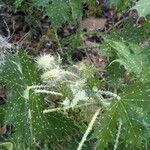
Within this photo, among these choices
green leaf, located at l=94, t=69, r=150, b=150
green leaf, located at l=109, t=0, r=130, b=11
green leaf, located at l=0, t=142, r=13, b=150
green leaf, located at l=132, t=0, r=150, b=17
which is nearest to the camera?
green leaf, located at l=94, t=69, r=150, b=150

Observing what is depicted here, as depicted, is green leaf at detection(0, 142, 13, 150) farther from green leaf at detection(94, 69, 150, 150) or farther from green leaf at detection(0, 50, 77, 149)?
green leaf at detection(94, 69, 150, 150)

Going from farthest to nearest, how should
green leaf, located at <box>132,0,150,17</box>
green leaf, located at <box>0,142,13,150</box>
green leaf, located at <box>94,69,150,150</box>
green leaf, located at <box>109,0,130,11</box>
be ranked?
green leaf, located at <box>109,0,130,11</box>, green leaf, located at <box>0,142,13,150</box>, green leaf, located at <box>132,0,150,17</box>, green leaf, located at <box>94,69,150,150</box>

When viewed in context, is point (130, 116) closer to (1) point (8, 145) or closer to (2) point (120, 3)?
(1) point (8, 145)

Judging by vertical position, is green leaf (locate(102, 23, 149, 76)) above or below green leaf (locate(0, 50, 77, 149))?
above

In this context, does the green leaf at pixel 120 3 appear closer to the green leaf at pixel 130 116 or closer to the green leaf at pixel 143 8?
the green leaf at pixel 143 8

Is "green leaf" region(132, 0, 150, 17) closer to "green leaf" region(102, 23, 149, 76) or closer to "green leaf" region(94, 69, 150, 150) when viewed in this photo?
"green leaf" region(102, 23, 149, 76)

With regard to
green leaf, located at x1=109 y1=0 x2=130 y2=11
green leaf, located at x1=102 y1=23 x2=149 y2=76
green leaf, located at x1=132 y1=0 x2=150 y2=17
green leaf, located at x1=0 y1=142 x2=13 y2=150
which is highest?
green leaf, located at x1=109 y1=0 x2=130 y2=11

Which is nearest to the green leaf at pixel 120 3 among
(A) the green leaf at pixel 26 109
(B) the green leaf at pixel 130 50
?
(B) the green leaf at pixel 130 50

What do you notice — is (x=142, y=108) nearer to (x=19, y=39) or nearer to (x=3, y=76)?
(x=3, y=76)

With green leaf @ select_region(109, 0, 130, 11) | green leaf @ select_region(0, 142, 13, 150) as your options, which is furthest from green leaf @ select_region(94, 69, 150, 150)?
green leaf @ select_region(109, 0, 130, 11)

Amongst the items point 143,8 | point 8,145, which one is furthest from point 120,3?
point 8,145

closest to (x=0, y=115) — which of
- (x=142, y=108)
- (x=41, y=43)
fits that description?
(x=142, y=108)

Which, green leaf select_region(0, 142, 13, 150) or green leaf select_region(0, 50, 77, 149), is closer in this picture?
green leaf select_region(0, 50, 77, 149)
